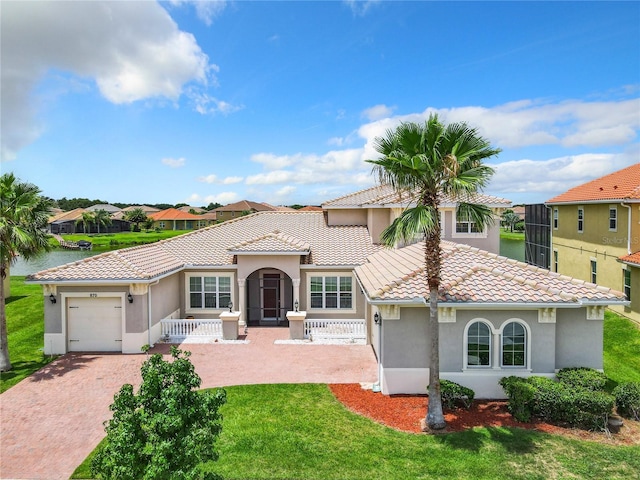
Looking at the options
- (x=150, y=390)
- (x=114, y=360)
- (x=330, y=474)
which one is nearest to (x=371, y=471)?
(x=330, y=474)

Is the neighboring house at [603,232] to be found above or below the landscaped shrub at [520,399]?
above

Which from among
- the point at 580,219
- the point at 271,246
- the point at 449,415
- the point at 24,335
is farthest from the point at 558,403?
the point at 24,335

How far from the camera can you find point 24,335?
17922 mm

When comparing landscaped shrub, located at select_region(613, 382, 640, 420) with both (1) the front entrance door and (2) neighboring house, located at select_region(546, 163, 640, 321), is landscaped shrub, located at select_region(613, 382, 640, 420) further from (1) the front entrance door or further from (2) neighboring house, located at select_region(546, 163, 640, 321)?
(1) the front entrance door

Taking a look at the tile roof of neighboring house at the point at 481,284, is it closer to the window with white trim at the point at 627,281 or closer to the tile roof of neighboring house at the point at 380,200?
the tile roof of neighboring house at the point at 380,200

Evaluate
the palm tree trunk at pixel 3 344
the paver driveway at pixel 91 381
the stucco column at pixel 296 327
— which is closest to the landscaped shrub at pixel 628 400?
the paver driveway at pixel 91 381

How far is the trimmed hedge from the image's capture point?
9.85 m

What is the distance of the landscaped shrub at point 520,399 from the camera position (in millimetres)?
10312

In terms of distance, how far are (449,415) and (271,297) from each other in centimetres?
1223

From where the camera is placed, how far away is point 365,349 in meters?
16.2

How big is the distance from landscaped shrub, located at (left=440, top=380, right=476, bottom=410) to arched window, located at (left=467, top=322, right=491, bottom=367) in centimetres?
112

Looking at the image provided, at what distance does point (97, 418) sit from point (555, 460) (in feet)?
37.9

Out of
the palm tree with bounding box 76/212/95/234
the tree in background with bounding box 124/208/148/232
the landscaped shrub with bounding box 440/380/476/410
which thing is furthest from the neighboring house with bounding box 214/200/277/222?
the landscaped shrub with bounding box 440/380/476/410

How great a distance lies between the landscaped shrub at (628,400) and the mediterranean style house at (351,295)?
1.22m
